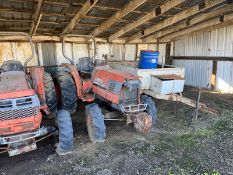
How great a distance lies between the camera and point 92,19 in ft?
21.7

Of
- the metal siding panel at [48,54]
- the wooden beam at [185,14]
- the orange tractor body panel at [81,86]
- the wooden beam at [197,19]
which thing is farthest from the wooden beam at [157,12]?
the orange tractor body panel at [81,86]

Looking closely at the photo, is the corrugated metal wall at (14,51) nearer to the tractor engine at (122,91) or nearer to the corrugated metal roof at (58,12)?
the corrugated metal roof at (58,12)

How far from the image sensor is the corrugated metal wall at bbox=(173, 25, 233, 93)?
26.6 ft

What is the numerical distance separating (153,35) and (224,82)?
344 cm

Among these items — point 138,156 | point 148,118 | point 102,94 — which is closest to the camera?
point 138,156

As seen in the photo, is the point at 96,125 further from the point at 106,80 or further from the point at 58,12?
the point at 58,12

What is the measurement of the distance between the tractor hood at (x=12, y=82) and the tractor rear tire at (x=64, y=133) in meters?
0.73

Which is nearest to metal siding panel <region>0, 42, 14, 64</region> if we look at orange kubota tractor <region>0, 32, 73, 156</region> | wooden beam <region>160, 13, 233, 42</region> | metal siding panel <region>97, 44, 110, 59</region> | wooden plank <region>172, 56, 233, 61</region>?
metal siding panel <region>97, 44, 110, 59</region>

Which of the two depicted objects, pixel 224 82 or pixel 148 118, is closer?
pixel 148 118

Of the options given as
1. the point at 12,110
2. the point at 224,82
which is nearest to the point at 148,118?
the point at 12,110

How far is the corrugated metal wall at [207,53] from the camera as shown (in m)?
8.11

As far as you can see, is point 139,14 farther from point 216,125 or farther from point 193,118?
point 216,125

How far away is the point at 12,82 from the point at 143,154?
247cm

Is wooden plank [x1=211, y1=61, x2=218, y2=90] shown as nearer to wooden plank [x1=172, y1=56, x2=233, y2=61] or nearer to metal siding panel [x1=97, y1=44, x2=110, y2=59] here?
wooden plank [x1=172, y1=56, x2=233, y2=61]
